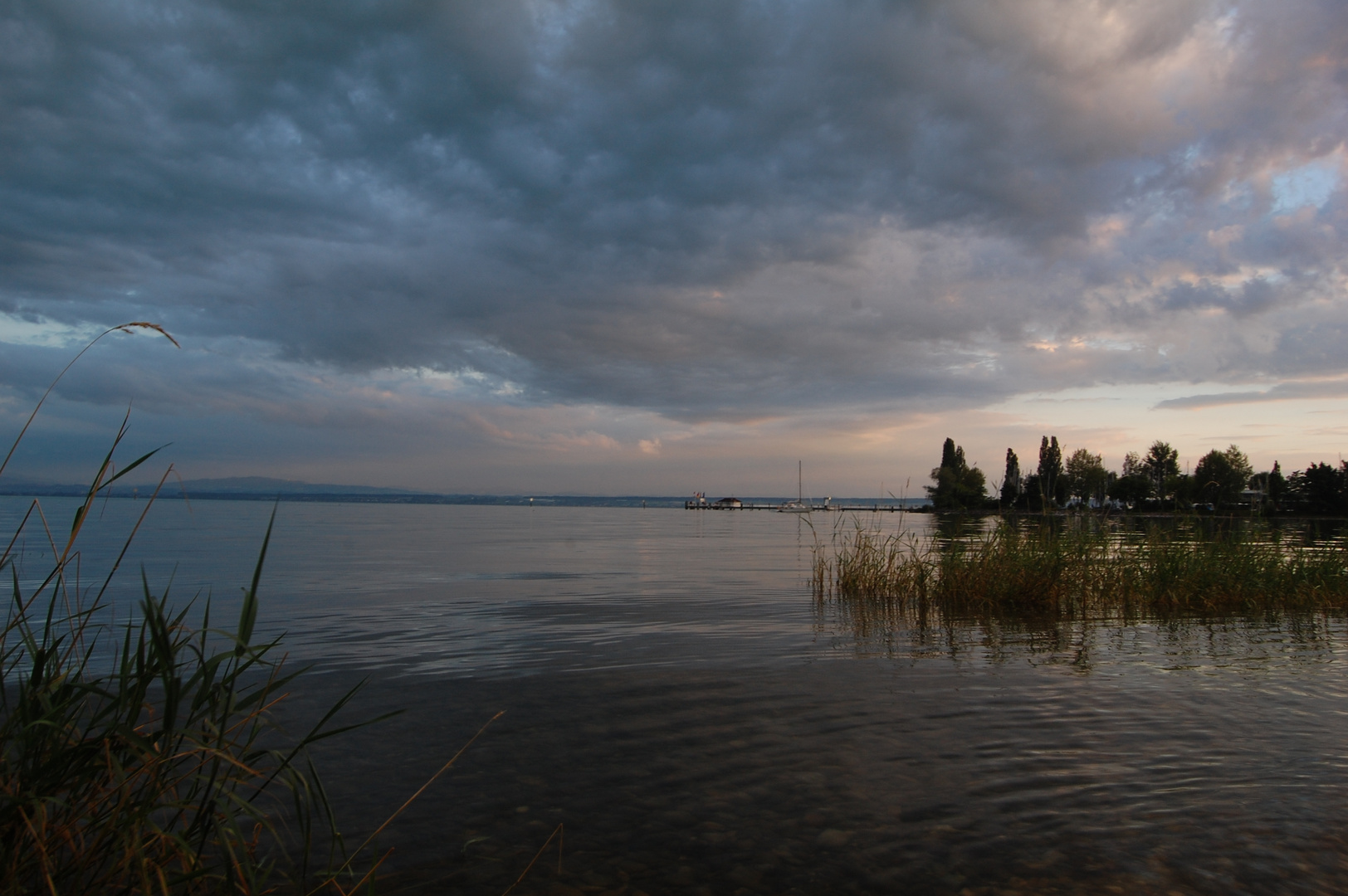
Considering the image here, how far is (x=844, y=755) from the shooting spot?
6.35 meters

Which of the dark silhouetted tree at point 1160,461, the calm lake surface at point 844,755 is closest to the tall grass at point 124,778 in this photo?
the calm lake surface at point 844,755

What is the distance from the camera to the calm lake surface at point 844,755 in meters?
4.52

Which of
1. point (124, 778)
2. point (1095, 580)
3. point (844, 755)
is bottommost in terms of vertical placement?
point (844, 755)

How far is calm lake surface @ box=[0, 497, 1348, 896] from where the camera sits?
14.8ft

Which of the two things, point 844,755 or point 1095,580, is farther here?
point 1095,580

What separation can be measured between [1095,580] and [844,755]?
11.7 m

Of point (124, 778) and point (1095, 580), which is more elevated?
point (124, 778)

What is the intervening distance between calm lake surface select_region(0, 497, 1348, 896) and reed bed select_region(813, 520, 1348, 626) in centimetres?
184

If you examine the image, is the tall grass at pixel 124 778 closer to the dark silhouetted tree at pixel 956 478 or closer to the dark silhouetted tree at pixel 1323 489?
the dark silhouetted tree at pixel 1323 489

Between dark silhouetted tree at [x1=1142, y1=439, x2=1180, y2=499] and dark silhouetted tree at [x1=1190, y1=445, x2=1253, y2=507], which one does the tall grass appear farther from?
dark silhouetted tree at [x1=1142, y1=439, x2=1180, y2=499]

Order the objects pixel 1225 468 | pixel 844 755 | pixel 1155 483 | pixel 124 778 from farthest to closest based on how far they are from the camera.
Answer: pixel 1155 483, pixel 1225 468, pixel 844 755, pixel 124 778

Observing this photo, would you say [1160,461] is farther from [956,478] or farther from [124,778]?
[124,778]

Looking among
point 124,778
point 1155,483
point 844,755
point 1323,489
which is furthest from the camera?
point 1155,483

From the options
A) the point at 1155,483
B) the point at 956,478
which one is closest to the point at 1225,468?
the point at 1155,483
